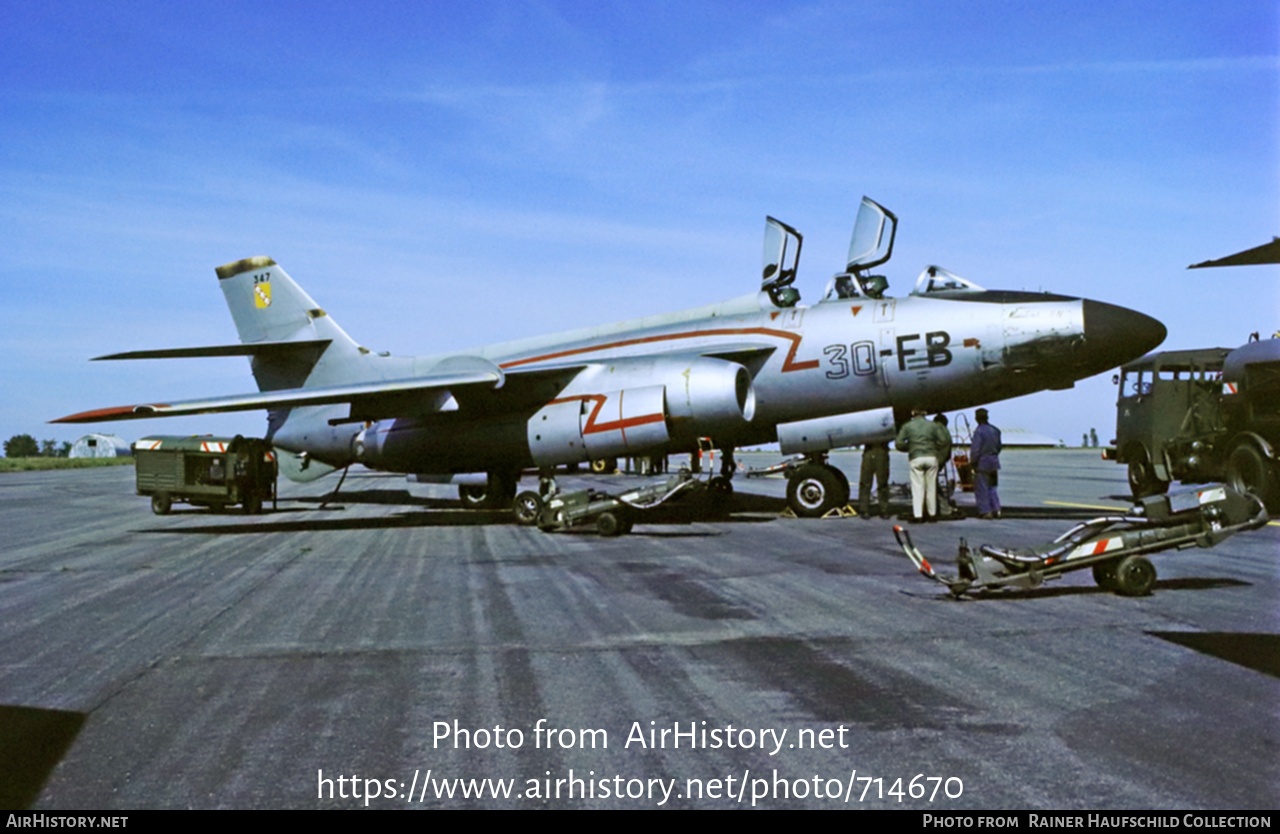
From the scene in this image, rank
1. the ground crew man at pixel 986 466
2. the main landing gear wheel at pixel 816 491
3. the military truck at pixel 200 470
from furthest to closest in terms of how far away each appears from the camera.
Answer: the military truck at pixel 200 470, the main landing gear wheel at pixel 816 491, the ground crew man at pixel 986 466

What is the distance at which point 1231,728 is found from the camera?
4441mm

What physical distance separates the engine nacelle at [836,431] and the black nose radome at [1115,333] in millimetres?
3232

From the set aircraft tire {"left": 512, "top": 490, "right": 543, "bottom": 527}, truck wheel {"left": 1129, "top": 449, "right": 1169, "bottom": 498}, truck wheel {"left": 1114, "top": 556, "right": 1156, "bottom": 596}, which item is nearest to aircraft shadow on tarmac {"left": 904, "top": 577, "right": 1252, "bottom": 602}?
truck wheel {"left": 1114, "top": 556, "right": 1156, "bottom": 596}

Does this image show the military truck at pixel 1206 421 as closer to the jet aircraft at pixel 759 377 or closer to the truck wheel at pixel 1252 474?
the truck wheel at pixel 1252 474

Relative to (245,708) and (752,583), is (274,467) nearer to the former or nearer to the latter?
(752,583)

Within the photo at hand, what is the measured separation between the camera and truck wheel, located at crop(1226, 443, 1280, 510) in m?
14.7

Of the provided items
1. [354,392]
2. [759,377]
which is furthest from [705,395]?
[354,392]

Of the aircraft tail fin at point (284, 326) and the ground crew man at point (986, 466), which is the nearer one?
the ground crew man at point (986, 466)

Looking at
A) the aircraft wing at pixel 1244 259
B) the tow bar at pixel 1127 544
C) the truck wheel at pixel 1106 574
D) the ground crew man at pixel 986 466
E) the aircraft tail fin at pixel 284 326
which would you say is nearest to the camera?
the tow bar at pixel 1127 544

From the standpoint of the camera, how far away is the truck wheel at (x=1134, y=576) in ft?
25.8

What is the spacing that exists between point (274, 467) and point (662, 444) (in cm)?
1019

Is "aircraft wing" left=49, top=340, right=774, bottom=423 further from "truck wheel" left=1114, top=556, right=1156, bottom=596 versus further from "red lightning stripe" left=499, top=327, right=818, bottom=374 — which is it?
"truck wheel" left=1114, top=556, right=1156, bottom=596

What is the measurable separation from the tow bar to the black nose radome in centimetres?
638

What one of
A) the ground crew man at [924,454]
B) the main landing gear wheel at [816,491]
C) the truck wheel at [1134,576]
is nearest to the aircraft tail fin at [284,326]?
the main landing gear wheel at [816,491]
